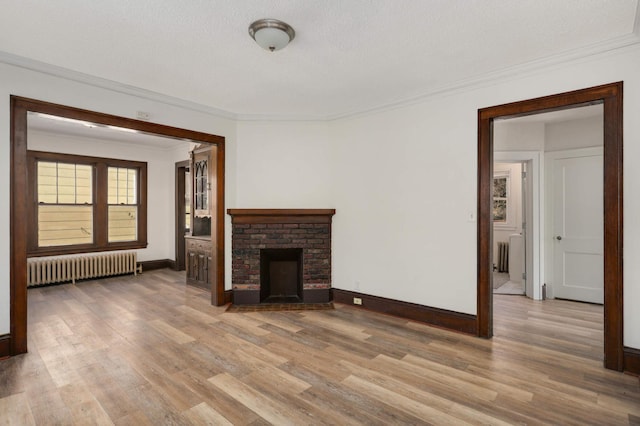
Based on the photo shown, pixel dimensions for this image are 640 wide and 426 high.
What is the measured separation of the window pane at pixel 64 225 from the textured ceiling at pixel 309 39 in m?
3.96

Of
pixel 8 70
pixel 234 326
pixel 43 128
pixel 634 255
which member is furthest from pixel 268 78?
pixel 43 128

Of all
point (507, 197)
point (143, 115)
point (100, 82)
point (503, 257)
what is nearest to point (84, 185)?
point (143, 115)

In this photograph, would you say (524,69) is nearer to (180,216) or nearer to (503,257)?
(503,257)

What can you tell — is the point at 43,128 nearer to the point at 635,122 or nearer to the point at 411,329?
the point at 411,329

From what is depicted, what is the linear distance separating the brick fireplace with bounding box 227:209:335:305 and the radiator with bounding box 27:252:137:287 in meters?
3.35

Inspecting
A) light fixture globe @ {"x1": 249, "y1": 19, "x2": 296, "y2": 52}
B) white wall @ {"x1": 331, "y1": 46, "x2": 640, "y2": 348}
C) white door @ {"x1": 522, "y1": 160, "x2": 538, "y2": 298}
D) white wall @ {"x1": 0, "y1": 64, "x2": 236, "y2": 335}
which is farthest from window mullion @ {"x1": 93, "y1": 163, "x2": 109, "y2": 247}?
white door @ {"x1": 522, "y1": 160, "x2": 538, "y2": 298}

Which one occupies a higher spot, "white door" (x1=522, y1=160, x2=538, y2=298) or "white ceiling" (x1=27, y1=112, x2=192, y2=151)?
"white ceiling" (x1=27, y1=112, x2=192, y2=151)

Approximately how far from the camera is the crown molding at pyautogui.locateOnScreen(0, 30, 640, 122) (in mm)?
2807

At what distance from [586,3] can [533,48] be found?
2.05ft

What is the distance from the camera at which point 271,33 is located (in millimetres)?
2529

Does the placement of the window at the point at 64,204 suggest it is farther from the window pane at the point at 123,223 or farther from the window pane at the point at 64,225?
the window pane at the point at 123,223

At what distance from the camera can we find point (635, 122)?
8.88 ft

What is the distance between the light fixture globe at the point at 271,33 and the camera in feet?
8.16

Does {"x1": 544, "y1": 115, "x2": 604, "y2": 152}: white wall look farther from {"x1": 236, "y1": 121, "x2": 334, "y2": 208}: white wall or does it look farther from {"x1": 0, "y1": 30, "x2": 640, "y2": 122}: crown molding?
{"x1": 236, "y1": 121, "x2": 334, "y2": 208}: white wall
